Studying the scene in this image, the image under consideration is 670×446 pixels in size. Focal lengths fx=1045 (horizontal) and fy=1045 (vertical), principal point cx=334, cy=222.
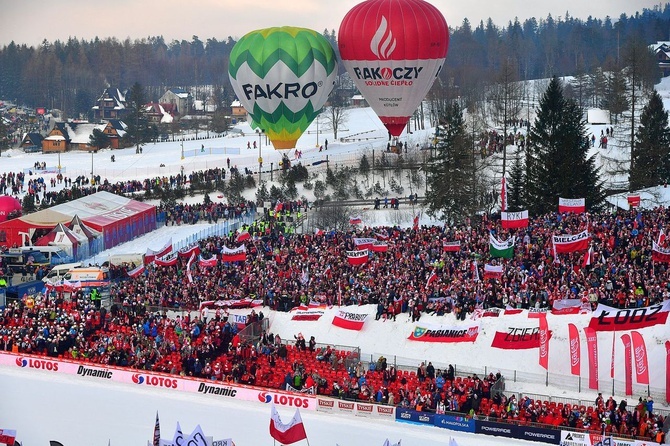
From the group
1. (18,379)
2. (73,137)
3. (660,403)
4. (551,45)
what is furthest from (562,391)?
(551,45)

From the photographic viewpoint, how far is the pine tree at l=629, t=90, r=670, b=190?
49.4m

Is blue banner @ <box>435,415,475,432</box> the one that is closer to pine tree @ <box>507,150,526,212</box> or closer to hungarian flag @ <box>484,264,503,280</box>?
hungarian flag @ <box>484,264,503,280</box>

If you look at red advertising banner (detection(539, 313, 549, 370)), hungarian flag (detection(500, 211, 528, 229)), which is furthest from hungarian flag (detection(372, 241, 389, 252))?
red advertising banner (detection(539, 313, 549, 370))

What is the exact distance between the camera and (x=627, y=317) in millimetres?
27000

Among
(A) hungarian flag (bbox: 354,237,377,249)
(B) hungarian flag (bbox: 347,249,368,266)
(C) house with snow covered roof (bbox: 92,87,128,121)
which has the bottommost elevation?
(B) hungarian flag (bbox: 347,249,368,266)

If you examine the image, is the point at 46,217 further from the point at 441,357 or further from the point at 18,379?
the point at 441,357

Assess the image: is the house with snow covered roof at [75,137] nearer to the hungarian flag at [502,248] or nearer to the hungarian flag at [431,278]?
the hungarian flag at [431,278]

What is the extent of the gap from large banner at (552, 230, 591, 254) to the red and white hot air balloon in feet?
28.1

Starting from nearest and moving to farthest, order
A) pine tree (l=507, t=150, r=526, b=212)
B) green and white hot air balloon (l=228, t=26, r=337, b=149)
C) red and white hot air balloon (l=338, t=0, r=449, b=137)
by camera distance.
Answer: red and white hot air balloon (l=338, t=0, r=449, b=137), green and white hot air balloon (l=228, t=26, r=337, b=149), pine tree (l=507, t=150, r=526, b=212)

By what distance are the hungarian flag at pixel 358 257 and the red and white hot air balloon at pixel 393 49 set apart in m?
6.08

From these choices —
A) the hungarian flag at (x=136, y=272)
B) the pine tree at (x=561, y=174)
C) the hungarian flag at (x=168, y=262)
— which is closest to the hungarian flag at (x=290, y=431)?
the hungarian flag at (x=136, y=272)

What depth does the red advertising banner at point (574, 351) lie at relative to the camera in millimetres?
27562

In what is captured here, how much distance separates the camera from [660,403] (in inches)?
1016

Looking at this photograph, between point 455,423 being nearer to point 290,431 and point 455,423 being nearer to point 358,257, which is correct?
point 290,431
